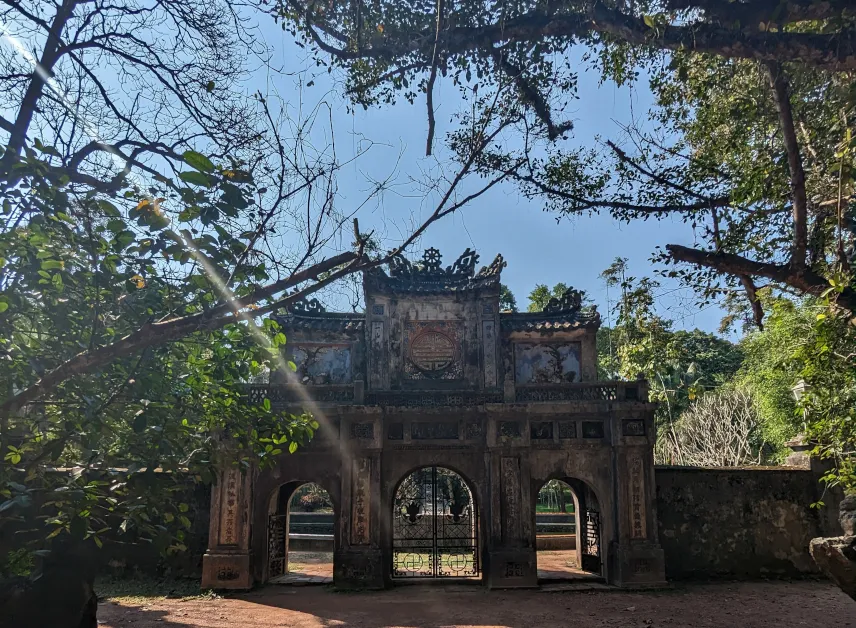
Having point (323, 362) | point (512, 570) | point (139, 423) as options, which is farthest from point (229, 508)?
point (139, 423)

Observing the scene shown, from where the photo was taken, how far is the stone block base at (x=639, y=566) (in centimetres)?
1205

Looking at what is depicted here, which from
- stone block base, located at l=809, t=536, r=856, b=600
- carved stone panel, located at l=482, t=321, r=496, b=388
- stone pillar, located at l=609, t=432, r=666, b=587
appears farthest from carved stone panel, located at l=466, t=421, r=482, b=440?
stone block base, located at l=809, t=536, r=856, b=600

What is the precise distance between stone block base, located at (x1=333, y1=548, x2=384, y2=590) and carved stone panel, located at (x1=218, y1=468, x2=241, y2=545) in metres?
2.14

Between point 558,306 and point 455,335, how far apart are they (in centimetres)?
305

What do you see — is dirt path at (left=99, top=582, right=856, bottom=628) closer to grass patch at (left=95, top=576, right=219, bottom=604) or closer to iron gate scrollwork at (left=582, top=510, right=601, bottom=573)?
grass patch at (left=95, top=576, right=219, bottom=604)

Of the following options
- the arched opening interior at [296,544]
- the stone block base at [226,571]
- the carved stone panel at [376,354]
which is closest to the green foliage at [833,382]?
the carved stone panel at [376,354]

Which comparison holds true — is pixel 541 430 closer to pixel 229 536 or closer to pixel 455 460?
pixel 455 460

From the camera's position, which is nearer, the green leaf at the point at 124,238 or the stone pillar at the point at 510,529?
the green leaf at the point at 124,238

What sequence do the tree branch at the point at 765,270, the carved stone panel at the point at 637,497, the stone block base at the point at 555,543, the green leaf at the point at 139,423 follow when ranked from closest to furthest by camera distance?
the green leaf at the point at 139,423
the tree branch at the point at 765,270
the carved stone panel at the point at 637,497
the stone block base at the point at 555,543

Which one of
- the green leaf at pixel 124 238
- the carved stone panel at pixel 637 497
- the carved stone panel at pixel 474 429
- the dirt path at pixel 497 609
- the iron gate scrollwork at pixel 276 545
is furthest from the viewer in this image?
the carved stone panel at pixel 474 429

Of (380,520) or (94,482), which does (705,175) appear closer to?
(94,482)

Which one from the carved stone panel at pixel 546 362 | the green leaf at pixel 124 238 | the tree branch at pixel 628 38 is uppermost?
the tree branch at pixel 628 38

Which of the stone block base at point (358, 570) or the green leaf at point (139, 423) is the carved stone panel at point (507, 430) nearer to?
the stone block base at point (358, 570)

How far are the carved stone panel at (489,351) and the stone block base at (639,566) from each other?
4464 millimetres
